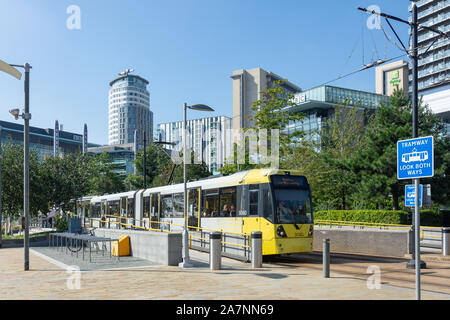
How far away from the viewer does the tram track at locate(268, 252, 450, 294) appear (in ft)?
37.9

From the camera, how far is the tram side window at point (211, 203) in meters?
19.9

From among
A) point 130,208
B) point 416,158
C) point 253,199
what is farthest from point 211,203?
point 416,158

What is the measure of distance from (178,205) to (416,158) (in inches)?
710

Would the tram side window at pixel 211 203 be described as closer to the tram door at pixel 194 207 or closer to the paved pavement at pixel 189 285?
the tram door at pixel 194 207

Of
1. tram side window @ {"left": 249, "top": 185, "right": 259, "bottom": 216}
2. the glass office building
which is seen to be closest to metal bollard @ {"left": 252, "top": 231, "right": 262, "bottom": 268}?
tram side window @ {"left": 249, "top": 185, "right": 259, "bottom": 216}

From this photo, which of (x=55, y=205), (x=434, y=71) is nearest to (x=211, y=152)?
(x=434, y=71)

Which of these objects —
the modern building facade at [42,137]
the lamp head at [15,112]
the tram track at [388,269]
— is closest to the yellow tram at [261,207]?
the tram track at [388,269]

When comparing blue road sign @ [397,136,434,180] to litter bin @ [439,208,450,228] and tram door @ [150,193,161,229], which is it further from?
litter bin @ [439,208,450,228]

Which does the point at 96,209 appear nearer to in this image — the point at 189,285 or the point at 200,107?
the point at 200,107

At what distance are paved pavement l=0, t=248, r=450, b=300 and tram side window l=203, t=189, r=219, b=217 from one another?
5.75 meters

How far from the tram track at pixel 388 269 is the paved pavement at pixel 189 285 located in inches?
31.9

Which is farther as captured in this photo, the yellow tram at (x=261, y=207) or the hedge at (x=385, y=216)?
the hedge at (x=385, y=216)
